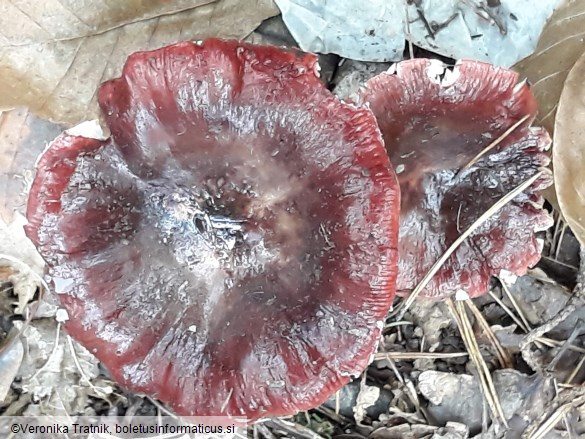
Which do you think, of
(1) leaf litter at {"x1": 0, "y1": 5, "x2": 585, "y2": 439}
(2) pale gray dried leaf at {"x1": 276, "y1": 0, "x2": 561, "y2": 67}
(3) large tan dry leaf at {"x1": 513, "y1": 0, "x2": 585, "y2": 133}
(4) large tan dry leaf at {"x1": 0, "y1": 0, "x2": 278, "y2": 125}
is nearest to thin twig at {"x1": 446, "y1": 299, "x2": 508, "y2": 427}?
(1) leaf litter at {"x1": 0, "y1": 5, "x2": 585, "y2": 439}

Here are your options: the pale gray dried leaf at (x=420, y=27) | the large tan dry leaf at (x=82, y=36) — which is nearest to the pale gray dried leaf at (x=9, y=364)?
the large tan dry leaf at (x=82, y=36)

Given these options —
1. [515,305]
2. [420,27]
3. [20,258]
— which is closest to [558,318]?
[515,305]

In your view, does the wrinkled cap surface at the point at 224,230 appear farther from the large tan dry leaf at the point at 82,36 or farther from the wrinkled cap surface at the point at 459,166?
the large tan dry leaf at the point at 82,36

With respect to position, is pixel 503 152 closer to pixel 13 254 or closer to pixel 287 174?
pixel 287 174

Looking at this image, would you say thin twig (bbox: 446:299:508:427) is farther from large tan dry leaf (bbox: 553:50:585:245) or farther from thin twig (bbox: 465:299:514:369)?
large tan dry leaf (bbox: 553:50:585:245)

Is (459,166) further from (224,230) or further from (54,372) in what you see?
(54,372)

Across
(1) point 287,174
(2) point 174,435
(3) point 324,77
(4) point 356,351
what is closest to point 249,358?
(4) point 356,351
